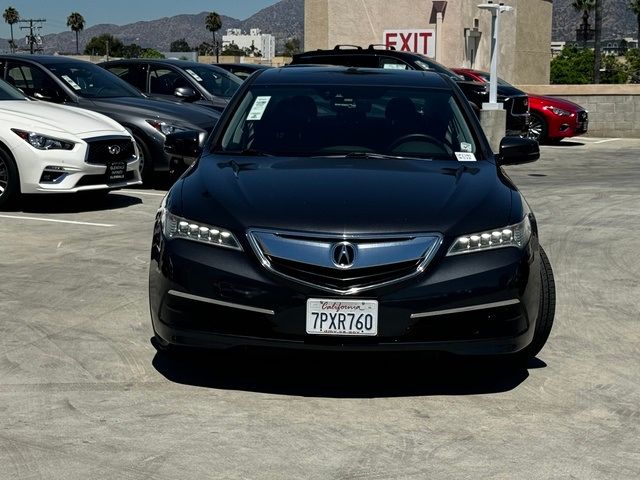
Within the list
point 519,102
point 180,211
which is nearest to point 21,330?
point 180,211

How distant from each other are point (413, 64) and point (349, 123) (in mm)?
13020

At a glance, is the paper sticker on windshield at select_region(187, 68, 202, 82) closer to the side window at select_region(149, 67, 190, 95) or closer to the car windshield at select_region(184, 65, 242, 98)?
the car windshield at select_region(184, 65, 242, 98)

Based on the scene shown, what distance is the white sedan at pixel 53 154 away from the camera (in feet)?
37.2

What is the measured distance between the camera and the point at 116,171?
11.9 meters

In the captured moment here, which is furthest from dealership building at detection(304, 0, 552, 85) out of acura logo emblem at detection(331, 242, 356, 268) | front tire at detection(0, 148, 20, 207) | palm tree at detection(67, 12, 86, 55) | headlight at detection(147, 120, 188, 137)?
palm tree at detection(67, 12, 86, 55)

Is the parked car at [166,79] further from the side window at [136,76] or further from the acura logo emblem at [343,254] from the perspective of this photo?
the acura logo emblem at [343,254]

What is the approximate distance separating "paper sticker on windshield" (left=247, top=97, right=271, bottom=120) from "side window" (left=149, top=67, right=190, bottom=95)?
10.7 metres

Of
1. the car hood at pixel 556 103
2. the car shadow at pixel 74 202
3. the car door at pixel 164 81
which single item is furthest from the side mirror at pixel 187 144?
the car hood at pixel 556 103

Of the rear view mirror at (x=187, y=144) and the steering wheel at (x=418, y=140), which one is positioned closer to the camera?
the steering wheel at (x=418, y=140)

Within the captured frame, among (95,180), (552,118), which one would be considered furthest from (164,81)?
(552,118)

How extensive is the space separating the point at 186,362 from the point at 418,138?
1784 mm

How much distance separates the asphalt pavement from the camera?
4.46 meters

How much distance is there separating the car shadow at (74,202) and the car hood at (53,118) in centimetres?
79

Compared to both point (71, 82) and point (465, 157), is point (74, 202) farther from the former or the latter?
point (465, 157)
